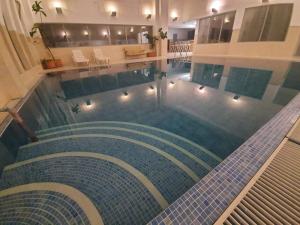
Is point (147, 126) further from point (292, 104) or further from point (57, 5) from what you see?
point (57, 5)

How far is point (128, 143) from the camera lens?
6.02ft

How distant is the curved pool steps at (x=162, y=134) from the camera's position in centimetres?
158

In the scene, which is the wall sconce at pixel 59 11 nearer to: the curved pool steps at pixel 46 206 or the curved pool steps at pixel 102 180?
the curved pool steps at pixel 102 180

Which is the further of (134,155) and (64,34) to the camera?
(64,34)

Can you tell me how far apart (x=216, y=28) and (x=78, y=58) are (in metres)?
8.38

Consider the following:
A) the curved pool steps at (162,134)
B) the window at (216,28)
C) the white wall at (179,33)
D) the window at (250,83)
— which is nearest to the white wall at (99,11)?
the window at (216,28)

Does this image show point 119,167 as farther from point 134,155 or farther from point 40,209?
point 40,209

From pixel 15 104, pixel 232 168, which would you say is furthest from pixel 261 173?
pixel 15 104

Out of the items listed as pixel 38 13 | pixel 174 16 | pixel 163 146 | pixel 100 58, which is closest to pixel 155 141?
pixel 163 146

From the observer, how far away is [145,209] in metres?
1.09

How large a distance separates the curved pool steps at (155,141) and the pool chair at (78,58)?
6625 millimetres

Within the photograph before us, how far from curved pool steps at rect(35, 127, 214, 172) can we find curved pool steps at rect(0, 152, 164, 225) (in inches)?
17.3

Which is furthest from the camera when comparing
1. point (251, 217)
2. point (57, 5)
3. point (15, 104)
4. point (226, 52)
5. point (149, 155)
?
point (226, 52)

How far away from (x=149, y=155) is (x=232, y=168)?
2.58 ft
